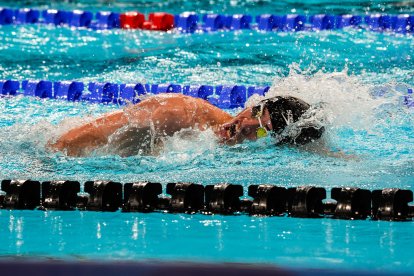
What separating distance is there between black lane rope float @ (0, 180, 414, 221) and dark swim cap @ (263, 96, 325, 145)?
0.72 metres

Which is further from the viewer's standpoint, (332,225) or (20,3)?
(20,3)

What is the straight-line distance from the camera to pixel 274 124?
4.66m

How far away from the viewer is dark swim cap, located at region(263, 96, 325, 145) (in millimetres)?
4672

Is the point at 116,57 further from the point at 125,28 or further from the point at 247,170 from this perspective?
the point at 247,170

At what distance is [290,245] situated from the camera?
333cm

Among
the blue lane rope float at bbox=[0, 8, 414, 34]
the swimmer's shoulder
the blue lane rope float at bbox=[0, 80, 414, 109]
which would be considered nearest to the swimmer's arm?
the swimmer's shoulder

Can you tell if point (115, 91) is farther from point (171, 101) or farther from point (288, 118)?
point (288, 118)

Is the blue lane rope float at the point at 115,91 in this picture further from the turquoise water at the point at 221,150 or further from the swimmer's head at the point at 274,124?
the swimmer's head at the point at 274,124

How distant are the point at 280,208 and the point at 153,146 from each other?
46.5 inches

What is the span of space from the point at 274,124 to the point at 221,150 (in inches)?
13.9

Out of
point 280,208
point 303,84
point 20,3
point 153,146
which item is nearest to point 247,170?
point 153,146

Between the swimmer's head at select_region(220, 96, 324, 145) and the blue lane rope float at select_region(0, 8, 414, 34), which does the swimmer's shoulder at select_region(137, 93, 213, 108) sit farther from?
the blue lane rope float at select_region(0, 8, 414, 34)

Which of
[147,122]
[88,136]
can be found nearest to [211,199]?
[147,122]

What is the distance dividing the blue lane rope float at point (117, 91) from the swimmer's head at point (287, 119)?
2.06m
